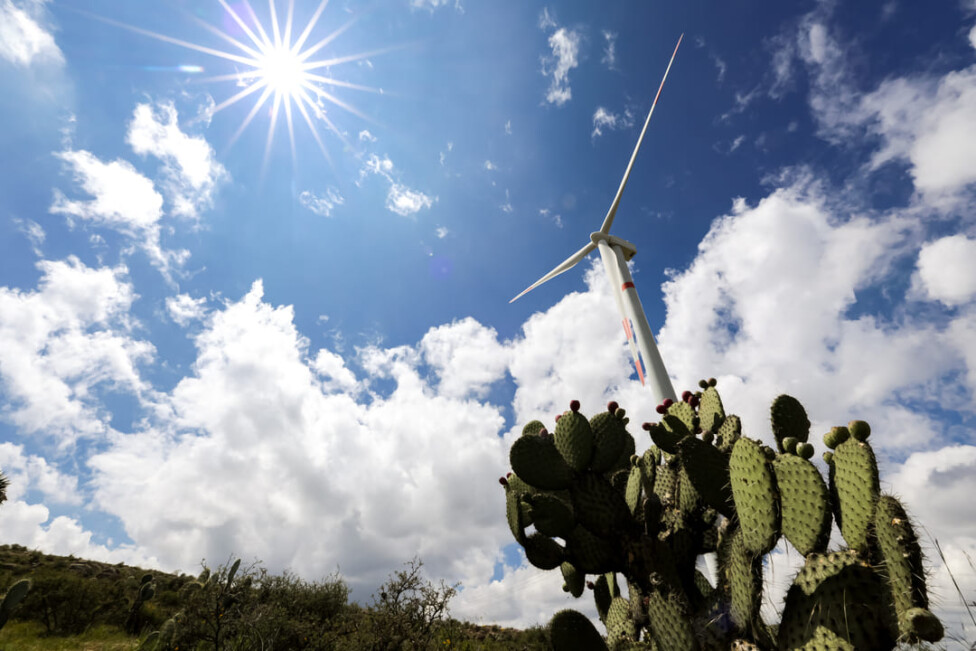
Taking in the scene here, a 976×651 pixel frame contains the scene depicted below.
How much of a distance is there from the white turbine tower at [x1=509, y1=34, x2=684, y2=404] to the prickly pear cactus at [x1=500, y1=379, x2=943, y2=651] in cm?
689

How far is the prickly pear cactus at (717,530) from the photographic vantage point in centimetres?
236

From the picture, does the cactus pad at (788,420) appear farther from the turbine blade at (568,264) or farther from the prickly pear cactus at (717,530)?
the turbine blade at (568,264)

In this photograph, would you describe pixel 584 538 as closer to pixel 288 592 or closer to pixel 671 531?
pixel 671 531

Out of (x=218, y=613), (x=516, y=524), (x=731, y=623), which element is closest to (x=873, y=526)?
(x=731, y=623)

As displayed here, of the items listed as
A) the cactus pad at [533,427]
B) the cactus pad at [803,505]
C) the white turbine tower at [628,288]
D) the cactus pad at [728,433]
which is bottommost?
the cactus pad at [803,505]

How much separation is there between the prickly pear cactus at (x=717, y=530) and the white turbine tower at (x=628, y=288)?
6.89m

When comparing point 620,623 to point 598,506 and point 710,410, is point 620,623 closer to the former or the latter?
point 598,506

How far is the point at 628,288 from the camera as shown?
49.1ft

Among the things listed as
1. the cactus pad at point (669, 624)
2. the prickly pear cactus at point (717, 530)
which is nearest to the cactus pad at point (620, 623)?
the prickly pear cactus at point (717, 530)

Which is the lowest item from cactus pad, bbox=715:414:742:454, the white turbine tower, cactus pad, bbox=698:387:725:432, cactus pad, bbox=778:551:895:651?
cactus pad, bbox=778:551:895:651

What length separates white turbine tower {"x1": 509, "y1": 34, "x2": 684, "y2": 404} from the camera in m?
12.2

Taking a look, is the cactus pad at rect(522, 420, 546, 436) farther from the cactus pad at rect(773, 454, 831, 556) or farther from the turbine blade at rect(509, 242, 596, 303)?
the turbine blade at rect(509, 242, 596, 303)

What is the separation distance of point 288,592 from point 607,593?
46.1 ft

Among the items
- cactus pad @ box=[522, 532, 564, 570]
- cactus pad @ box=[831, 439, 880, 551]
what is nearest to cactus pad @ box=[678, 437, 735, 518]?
cactus pad @ box=[831, 439, 880, 551]
